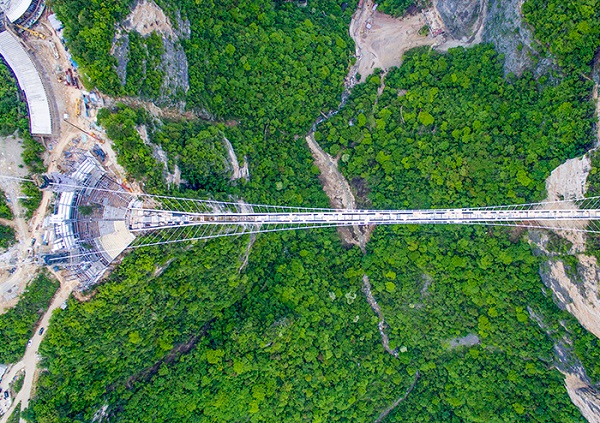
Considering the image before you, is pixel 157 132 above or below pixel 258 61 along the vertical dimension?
below

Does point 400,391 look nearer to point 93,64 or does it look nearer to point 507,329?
point 507,329

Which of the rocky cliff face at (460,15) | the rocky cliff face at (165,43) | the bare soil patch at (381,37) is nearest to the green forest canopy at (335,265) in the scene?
the rocky cliff face at (165,43)


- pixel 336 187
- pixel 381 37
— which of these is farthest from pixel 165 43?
pixel 381 37

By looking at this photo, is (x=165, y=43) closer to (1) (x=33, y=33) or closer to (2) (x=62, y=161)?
(1) (x=33, y=33)

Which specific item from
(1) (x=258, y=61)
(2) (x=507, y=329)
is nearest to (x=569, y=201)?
(2) (x=507, y=329)

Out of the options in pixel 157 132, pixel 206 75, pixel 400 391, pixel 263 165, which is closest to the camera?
pixel 157 132

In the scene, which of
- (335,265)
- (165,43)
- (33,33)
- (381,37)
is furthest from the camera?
(381,37)

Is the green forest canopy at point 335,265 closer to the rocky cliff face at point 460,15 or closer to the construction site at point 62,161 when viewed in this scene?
the construction site at point 62,161

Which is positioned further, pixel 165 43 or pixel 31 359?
pixel 165 43

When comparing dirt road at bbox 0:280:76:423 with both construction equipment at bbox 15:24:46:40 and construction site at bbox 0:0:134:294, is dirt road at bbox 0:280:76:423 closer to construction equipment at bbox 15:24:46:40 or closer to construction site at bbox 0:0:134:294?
construction site at bbox 0:0:134:294

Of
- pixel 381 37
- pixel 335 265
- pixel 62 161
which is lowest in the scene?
pixel 335 265

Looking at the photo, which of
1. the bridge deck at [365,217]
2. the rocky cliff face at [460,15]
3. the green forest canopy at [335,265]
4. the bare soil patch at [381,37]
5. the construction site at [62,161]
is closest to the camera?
the construction site at [62,161]
